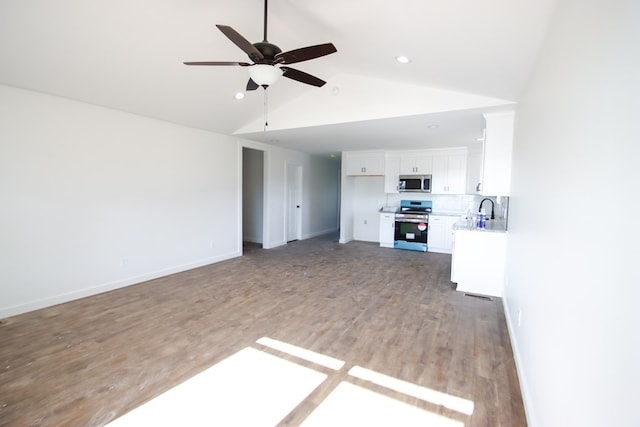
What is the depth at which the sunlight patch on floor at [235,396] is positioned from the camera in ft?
6.10

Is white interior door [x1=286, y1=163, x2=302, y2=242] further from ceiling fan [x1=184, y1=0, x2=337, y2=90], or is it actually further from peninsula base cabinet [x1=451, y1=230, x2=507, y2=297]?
ceiling fan [x1=184, y1=0, x2=337, y2=90]

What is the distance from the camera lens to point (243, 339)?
112 inches

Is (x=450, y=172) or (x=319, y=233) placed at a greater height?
(x=450, y=172)

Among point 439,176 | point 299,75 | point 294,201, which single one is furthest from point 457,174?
point 299,75

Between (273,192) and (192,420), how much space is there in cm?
554

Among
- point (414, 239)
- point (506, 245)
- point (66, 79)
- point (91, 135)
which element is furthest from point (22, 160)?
point (414, 239)

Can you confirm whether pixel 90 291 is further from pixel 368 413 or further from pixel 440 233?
pixel 440 233

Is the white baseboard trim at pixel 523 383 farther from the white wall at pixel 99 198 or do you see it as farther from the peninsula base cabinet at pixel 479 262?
the white wall at pixel 99 198

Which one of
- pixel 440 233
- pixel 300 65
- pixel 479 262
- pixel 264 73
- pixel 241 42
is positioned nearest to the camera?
pixel 241 42

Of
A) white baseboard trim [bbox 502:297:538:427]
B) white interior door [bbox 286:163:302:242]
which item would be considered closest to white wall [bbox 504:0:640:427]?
white baseboard trim [bbox 502:297:538:427]

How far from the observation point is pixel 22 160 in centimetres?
331

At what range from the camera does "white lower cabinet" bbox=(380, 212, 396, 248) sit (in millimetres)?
7402

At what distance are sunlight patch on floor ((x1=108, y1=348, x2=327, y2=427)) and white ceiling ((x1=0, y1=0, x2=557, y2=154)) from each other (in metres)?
2.84

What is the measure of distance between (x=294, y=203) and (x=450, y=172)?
3.90 metres
